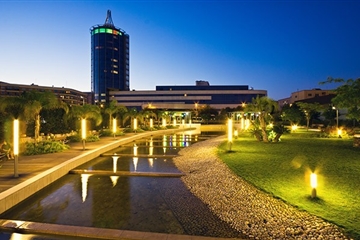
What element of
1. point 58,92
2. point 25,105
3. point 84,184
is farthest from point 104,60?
point 84,184

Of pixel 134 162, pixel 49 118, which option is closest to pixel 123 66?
pixel 49 118

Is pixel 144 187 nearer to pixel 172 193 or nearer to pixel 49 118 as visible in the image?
pixel 172 193

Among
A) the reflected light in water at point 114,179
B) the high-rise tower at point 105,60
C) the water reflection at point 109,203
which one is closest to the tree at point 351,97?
the water reflection at point 109,203

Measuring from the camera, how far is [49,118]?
828 inches

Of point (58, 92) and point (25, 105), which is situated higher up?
point (58, 92)

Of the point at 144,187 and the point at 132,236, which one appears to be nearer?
the point at 132,236

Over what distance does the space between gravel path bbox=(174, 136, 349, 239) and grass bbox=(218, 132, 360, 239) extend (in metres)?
0.27

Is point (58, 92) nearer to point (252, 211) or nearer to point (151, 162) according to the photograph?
point (151, 162)

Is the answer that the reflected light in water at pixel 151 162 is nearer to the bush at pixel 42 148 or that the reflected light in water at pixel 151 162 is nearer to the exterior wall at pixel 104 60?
the bush at pixel 42 148

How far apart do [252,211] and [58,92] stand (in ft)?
400

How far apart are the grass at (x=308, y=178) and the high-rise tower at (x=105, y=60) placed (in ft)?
424

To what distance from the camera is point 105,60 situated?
138m

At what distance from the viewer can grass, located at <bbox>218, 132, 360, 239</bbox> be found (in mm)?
5598

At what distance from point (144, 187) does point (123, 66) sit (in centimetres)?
14476
